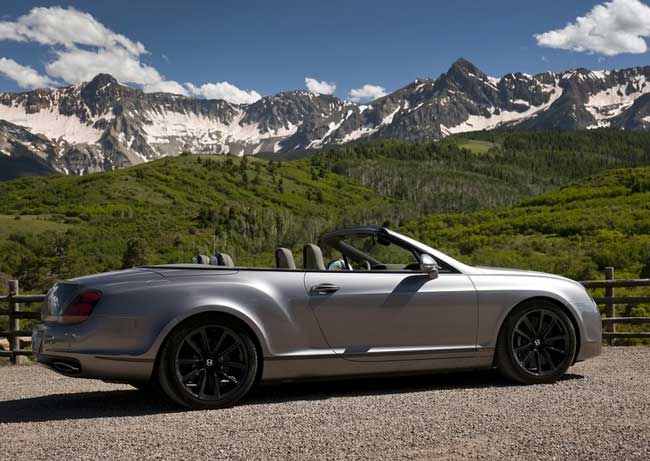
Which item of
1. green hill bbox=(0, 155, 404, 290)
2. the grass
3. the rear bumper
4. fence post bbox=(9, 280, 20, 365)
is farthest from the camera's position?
the grass

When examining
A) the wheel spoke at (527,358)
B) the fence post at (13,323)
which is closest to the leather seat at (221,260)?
the wheel spoke at (527,358)

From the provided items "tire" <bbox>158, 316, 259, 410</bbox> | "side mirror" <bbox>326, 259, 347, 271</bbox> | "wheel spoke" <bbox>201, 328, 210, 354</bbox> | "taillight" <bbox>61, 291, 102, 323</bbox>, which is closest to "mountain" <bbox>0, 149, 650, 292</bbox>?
"side mirror" <bbox>326, 259, 347, 271</bbox>

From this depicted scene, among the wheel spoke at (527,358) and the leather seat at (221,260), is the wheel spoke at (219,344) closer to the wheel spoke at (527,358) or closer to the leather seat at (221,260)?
the leather seat at (221,260)

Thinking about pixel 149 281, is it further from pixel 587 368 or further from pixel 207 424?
pixel 587 368

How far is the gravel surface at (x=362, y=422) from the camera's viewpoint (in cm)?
471

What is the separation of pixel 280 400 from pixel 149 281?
155 centimetres

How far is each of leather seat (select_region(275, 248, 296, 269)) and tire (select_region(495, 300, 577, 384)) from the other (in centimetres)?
207

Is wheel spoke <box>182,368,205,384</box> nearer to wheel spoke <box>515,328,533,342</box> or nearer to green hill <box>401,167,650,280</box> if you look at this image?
wheel spoke <box>515,328,533,342</box>

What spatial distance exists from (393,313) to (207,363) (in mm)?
1684

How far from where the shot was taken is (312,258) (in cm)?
683

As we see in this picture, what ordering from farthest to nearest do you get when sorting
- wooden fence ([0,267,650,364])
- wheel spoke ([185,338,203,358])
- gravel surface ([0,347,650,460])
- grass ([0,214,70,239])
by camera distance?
grass ([0,214,70,239]) < wooden fence ([0,267,650,364]) < wheel spoke ([185,338,203,358]) < gravel surface ([0,347,650,460])

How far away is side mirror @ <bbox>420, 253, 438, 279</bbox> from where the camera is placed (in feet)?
21.9

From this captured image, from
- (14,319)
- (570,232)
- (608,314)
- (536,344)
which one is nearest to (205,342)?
(536,344)

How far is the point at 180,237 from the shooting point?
129 m
